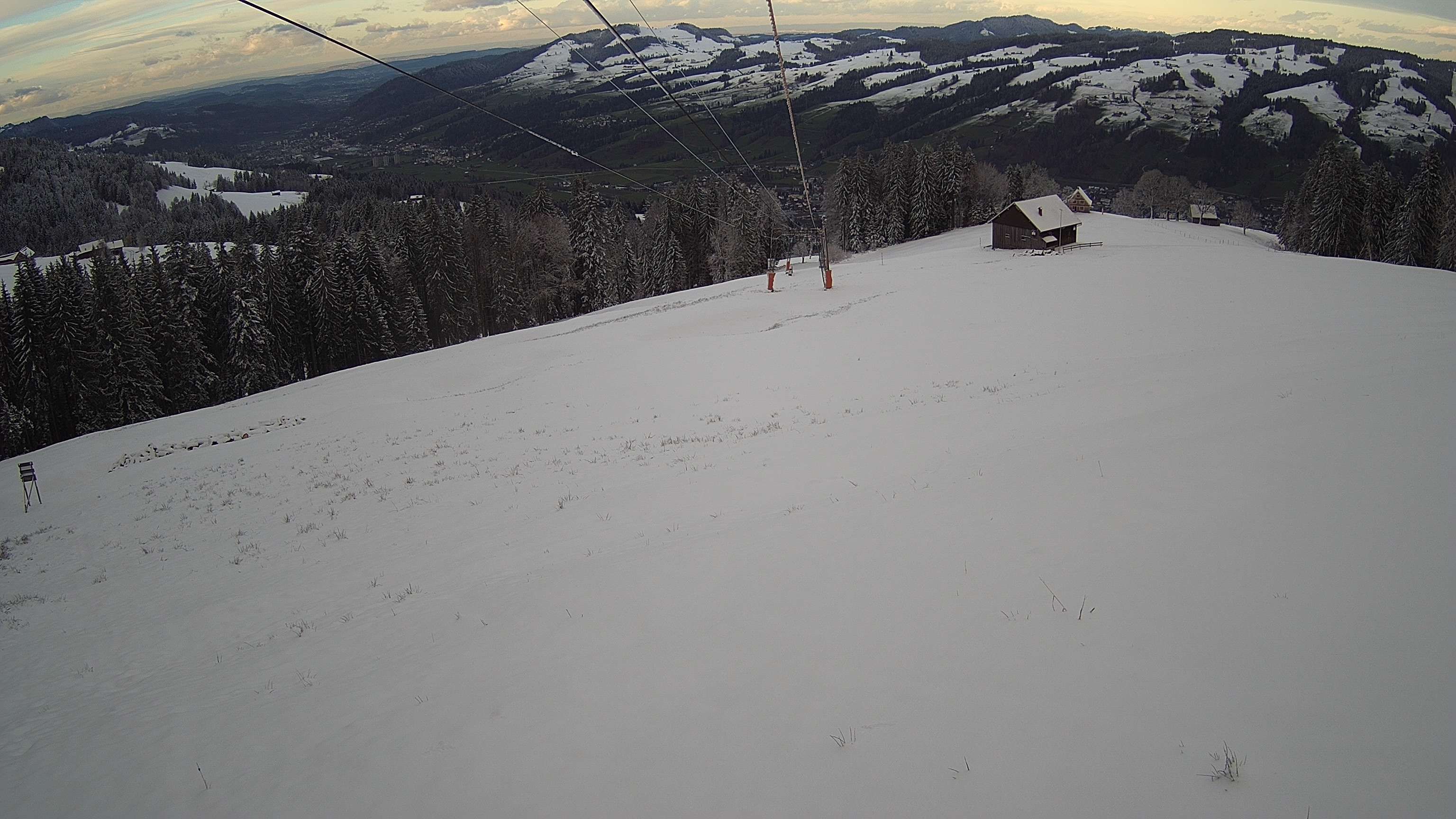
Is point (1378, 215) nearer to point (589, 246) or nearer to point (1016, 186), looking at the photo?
point (1016, 186)

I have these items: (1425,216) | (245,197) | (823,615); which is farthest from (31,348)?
(245,197)

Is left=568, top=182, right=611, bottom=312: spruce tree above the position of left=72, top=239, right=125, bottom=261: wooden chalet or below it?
below

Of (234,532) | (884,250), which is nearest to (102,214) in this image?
(884,250)

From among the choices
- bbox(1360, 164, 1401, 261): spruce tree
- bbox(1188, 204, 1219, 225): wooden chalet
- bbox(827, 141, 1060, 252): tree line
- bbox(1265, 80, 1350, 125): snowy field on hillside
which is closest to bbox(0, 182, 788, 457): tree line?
bbox(827, 141, 1060, 252): tree line

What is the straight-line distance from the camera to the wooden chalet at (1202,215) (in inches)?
3969

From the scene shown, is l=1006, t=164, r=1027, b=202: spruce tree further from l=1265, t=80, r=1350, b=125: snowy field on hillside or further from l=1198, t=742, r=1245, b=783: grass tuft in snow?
l=1265, t=80, r=1350, b=125: snowy field on hillside

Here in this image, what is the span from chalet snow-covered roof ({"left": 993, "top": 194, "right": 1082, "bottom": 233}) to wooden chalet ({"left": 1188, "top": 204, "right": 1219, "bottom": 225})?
58.8 meters

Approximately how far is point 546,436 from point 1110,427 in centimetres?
1346

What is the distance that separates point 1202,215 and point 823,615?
123 m

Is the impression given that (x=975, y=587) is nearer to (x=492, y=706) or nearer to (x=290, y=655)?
(x=492, y=706)

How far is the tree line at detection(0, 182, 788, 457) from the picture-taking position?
43656mm

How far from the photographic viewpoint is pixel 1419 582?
5.79 meters

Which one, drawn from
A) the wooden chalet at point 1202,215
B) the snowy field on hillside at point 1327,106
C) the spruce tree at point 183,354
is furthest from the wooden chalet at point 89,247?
the snowy field on hillside at point 1327,106

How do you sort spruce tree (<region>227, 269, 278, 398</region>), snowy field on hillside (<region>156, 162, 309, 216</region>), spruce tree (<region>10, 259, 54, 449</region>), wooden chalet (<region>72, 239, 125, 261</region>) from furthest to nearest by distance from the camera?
snowy field on hillside (<region>156, 162, 309, 216</region>) → wooden chalet (<region>72, 239, 125, 261</region>) → spruce tree (<region>227, 269, 278, 398</region>) → spruce tree (<region>10, 259, 54, 449</region>)
